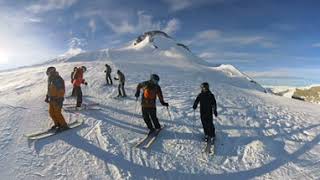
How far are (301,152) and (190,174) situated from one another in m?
4.98

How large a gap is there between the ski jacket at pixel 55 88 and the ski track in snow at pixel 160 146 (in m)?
1.50

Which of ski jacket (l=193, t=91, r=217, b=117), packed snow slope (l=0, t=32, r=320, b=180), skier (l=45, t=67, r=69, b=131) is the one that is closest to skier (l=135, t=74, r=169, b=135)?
packed snow slope (l=0, t=32, r=320, b=180)

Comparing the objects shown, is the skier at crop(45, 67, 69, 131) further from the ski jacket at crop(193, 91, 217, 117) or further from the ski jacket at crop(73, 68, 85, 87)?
the ski jacket at crop(193, 91, 217, 117)

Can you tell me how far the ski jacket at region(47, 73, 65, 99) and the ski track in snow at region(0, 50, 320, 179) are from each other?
1502 millimetres

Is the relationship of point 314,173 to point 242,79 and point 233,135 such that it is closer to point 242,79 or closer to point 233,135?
point 233,135

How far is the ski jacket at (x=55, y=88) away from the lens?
13.7m

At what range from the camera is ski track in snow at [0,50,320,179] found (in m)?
11.6

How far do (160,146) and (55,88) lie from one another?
451 cm

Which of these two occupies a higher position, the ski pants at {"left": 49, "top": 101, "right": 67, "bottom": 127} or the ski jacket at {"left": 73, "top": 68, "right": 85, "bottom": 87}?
the ski jacket at {"left": 73, "top": 68, "right": 85, "bottom": 87}

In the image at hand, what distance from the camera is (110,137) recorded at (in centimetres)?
1405

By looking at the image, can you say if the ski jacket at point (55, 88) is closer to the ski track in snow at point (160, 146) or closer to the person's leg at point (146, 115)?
the ski track in snow at point (160, 146)

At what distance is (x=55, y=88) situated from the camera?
45.2 feet

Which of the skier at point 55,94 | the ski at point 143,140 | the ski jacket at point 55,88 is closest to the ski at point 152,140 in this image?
the ski at point 143,140

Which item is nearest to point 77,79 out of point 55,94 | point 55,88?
point 55,88
